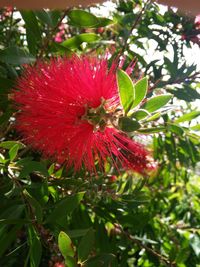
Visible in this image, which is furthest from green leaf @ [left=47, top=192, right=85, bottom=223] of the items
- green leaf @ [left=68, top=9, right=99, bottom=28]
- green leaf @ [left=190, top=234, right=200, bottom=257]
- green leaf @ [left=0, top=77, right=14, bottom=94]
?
green leaf @ [left=190, top=234, right=200, bottom=257]

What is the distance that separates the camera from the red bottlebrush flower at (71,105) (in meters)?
0.99

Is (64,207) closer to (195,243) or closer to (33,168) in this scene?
(33,168)

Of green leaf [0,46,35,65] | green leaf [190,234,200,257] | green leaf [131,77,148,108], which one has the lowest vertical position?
green leaf [190,234,200,257]

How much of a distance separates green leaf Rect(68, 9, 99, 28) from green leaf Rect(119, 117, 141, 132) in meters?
0.51

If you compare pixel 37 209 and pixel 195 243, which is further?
pixel 195 243

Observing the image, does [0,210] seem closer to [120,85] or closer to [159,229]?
[120,85]

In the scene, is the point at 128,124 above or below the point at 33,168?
above

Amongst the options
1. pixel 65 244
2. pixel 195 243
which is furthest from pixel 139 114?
pixel 195 243

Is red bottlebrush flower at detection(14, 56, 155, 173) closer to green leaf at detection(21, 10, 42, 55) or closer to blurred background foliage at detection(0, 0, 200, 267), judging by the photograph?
blurred background foliage at detection(0, 0, 200, 267)

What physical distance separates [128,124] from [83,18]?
562 mm

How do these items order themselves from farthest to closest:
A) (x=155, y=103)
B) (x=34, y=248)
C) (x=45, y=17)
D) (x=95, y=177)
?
(x=95, y=177) < (x=45, y=17) < (x=34, y=248) < (x=155, y=103)

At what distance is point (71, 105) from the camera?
1023 mm

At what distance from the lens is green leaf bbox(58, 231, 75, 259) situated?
3.07 ft

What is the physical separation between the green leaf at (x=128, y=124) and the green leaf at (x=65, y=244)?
31cm
